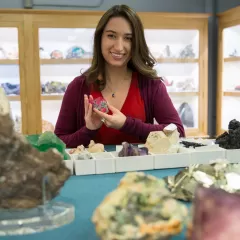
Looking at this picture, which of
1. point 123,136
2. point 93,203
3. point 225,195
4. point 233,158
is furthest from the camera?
point 123,136

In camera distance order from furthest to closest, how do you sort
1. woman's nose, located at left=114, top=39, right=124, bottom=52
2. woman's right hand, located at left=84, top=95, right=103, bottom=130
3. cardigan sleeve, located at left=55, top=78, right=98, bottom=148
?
cardigan sleeve, located at left=55, top=78, right=98, bottom=148 → woman's nose, located at left=114, top=39, right=124, bottom=52 → woman's right hand, located at left=84, top=95, right=103, bottom=130

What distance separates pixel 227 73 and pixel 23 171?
274 cm

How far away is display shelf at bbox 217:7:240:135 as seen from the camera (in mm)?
3002

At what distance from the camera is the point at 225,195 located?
0.46 m

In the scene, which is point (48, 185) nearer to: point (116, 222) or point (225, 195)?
Answer: point (116, 222)

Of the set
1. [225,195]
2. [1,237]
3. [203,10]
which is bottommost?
[1,237]

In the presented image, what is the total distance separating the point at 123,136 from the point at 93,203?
0.76m

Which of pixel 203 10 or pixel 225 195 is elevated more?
pixel 203 10

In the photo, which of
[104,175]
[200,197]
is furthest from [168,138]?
[200,197]

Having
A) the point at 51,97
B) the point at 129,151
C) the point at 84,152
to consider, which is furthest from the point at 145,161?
the point at 51,97

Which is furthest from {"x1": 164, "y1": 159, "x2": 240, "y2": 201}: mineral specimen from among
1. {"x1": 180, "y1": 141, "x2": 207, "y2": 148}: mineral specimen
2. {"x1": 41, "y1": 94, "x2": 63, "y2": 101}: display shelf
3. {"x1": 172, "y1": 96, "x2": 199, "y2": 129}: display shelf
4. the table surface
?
{"x1": 172, "y1": 96, "x2": 199, "y2": 129}: display shelf

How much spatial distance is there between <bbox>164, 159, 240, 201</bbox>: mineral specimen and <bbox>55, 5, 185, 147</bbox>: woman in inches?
24.6

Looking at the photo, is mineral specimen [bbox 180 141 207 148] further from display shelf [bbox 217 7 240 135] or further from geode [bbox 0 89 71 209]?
display shelf [bbox 217 7 240 135]

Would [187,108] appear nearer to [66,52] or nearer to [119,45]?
[66,52]
